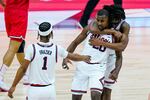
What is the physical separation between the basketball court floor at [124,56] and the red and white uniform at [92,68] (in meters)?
1.29

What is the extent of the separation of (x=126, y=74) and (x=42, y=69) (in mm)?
3420

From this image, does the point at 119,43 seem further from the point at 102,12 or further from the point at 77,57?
the point at 77,57

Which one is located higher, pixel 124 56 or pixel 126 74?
pixel 126 74

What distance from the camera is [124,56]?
32.5ft

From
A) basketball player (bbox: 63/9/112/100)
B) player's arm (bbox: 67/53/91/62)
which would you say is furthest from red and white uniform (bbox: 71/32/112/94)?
player's arm (bbox: 67/53/91/62)

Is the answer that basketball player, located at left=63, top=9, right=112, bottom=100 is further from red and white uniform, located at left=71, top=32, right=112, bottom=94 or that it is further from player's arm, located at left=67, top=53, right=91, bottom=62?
player's arm, located at left=67, top=53, right=91, bottom=62

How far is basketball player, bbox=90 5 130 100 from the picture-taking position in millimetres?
5863

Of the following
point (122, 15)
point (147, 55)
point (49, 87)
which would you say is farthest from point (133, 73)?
point (49, 87)

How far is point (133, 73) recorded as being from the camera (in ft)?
28.4

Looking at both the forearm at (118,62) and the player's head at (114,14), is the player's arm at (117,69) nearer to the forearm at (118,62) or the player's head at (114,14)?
the forearm at (118,62)

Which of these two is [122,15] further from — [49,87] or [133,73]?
[133,73]

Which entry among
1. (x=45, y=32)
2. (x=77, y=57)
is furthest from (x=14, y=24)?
(x=45, y=32)

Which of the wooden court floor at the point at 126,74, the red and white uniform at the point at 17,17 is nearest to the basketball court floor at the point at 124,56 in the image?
the wooden court floor at the point at 126,74

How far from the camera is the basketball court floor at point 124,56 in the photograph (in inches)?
297
